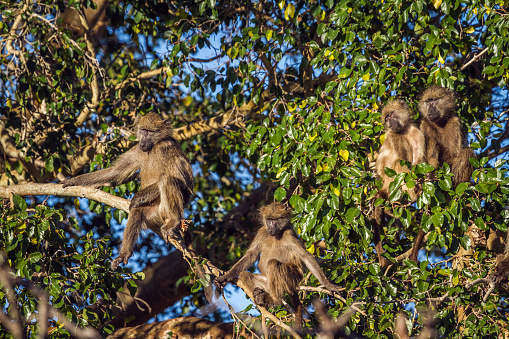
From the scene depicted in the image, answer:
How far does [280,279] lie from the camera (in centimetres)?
579

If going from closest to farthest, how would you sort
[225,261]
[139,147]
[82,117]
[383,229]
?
1. [383,229]
2. [139,147]
3. [82,117]
4. [225,261]

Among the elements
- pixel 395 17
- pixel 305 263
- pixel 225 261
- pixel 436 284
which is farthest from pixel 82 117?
pixel 436 284

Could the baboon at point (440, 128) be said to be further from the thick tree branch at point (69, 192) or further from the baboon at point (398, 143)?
the thick tree branch at point (69, 192)

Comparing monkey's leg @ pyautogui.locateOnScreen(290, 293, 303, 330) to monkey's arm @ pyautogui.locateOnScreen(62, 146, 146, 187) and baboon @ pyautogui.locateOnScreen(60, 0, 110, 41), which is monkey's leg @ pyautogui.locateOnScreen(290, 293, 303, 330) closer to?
monkey's arm @ pyautogui.locateOnScreen(62, 146, 146, 187)

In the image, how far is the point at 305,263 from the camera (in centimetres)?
573

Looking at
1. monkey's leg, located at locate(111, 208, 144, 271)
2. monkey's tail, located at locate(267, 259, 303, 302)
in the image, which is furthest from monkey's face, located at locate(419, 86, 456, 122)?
monkey's leg, located at locate(111, 208, 144, 271)

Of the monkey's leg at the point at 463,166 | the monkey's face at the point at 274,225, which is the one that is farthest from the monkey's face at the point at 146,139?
the monkey's leg at the point at 463,166

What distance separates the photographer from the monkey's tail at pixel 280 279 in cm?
579

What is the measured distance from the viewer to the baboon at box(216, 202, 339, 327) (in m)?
5.73

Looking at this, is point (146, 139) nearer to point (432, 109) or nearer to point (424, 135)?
point (424, 135)

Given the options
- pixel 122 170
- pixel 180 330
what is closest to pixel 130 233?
pixel 122 170

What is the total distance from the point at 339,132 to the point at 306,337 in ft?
6.70

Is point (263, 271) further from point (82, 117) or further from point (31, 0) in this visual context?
point (31, 0)

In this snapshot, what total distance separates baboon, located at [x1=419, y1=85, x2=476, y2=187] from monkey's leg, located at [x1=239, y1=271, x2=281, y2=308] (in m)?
2.61
